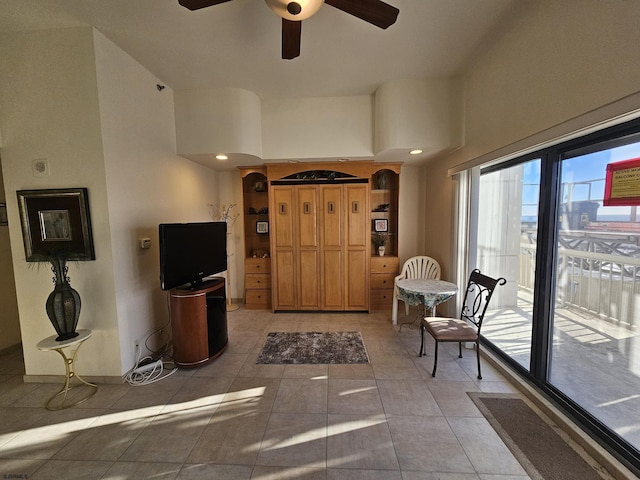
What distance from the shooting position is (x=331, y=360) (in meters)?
2.72

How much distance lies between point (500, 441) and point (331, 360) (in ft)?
4.83

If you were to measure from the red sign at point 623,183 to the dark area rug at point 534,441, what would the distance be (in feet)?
5.09

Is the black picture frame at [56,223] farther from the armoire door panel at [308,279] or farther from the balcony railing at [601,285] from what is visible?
the balcony railing at [601,285]

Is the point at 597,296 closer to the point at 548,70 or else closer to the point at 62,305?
the point at 548,70

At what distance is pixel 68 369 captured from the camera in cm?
216

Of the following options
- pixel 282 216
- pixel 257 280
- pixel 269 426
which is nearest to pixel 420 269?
pixel 282 216

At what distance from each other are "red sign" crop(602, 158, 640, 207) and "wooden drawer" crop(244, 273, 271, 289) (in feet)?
12.4

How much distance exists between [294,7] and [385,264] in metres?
3.29

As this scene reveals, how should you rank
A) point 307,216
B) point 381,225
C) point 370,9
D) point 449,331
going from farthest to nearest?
1. point 381,225
2. point 307,216
3. point 449,331
4. point 370,9

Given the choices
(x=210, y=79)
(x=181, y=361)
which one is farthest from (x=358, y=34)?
(x=181, y=361)

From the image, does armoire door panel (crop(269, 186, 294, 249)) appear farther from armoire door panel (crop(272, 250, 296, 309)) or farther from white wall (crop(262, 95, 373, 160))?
white wall (crop(262, 95, 373, 160))

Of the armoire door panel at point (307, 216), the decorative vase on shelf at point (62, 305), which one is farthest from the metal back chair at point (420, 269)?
the decorative vase on shelf at point (62, 305)

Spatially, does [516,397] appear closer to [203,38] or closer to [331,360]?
[331,360]

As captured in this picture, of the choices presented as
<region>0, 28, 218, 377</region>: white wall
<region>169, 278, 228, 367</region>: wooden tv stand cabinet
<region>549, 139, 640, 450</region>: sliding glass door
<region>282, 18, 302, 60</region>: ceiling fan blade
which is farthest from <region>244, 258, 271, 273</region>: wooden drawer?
<region>549, 139, 640, 450</region>: sliding glass door
